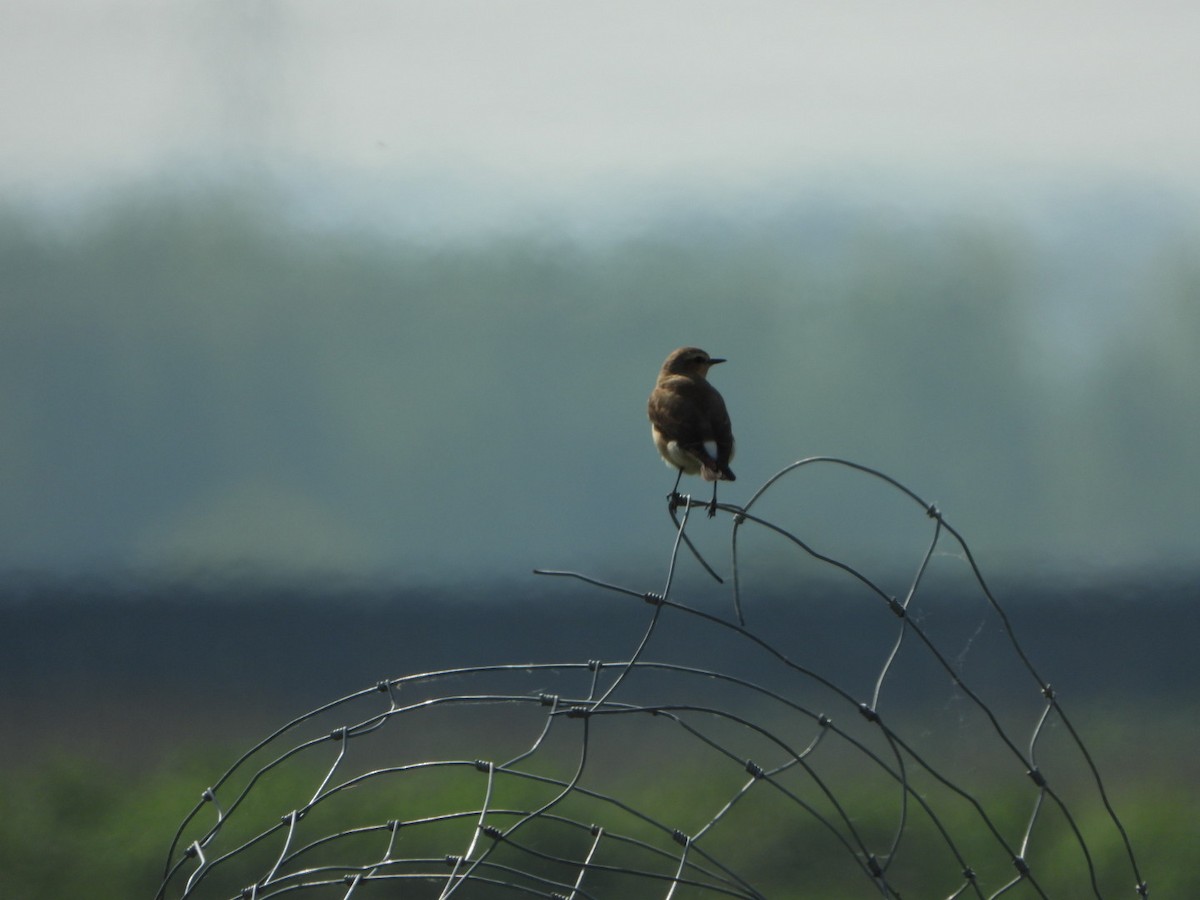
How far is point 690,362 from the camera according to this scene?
5.41 m

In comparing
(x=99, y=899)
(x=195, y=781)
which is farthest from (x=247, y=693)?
(x=99, y=899)

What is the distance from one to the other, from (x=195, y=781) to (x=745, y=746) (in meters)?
2.87

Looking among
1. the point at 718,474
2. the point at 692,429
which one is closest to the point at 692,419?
the point at 692,429

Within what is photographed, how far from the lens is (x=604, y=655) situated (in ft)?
24.5

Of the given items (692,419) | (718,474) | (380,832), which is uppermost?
(692,419)

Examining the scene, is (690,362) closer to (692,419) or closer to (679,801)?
(692,419)

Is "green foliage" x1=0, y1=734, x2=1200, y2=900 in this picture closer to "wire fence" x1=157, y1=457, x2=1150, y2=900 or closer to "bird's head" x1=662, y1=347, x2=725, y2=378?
"wire fence" x1=157, y1=457, x2=1150, y2=900

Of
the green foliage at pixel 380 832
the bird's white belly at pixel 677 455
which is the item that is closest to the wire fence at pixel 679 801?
the green foliage at pixel 380 832

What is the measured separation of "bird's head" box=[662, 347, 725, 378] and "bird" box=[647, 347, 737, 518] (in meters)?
0.13

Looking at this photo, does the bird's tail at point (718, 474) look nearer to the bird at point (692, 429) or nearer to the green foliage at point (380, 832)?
the bird at point (692, 429)

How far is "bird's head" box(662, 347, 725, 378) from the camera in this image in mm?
5395

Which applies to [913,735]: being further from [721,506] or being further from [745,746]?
[721,506]

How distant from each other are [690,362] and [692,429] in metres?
0.71

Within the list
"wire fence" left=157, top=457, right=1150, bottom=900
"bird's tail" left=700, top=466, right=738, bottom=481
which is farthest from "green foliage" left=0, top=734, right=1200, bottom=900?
"bird's tail" left=700, top=466, right=738, bottom=481
